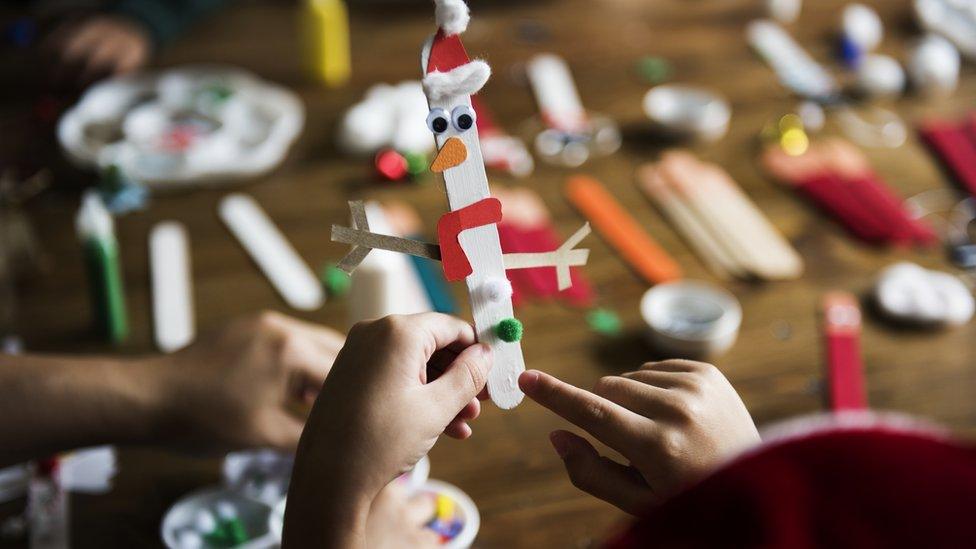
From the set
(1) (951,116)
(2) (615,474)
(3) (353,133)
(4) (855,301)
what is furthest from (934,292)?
(3) (353,133)

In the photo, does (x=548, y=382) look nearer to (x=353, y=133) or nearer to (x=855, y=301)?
(x=855, y=301)

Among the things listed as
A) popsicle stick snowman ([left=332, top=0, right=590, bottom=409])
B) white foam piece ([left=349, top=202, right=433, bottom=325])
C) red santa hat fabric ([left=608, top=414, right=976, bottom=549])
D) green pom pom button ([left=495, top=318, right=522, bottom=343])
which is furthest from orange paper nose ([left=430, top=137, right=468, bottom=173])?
white foam piece ([left=349, top=202, right=433, bottom=325])

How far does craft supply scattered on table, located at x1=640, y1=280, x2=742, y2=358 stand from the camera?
962 millimetres

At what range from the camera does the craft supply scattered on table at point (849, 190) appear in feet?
3.78

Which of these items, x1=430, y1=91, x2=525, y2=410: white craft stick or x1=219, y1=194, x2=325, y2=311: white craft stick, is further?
x1=219, y1=194, x2=325, y2=311: white craft stick

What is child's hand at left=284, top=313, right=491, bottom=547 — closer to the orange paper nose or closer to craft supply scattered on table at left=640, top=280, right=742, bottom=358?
the orange paper nose

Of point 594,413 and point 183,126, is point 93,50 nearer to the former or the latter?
point 183,126

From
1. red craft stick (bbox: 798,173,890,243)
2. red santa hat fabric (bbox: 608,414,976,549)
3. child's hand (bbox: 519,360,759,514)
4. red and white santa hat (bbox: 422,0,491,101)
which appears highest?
red and white santa hat (bbox: 422,0,491,101)

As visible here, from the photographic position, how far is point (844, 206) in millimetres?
1192

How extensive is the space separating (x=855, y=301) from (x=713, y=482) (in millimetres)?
751

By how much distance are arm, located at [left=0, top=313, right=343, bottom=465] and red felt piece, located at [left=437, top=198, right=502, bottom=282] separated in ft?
0.84

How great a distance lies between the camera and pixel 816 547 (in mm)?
360

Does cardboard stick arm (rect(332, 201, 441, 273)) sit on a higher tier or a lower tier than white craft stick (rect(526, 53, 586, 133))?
higher

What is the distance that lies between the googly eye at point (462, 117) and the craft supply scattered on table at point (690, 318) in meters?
0.49
